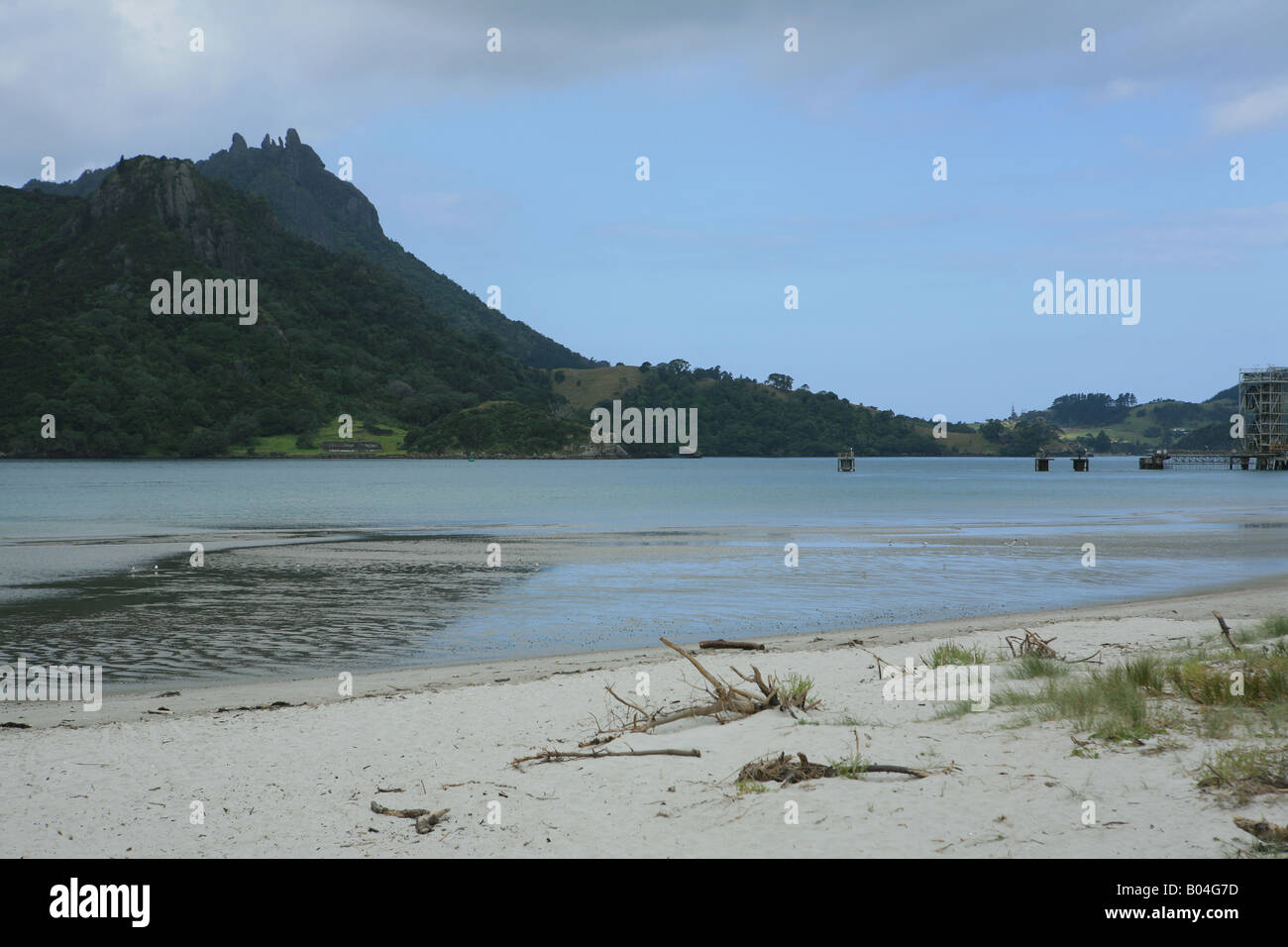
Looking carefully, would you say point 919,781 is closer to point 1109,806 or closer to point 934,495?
point 1109,806

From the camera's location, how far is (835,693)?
11961 millimetres

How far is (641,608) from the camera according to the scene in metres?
24.2

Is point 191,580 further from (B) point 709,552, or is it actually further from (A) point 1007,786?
(A) point 1007,786

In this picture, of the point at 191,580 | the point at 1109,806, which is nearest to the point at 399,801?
the point at 1109,806

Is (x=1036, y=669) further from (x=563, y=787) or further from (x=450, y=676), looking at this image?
(x=450, y=676)

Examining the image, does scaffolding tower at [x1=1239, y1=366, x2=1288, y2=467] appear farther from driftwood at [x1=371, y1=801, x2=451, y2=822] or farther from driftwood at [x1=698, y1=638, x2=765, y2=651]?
driftwood at [x1=371, y1=801, x2=451, y2=822]

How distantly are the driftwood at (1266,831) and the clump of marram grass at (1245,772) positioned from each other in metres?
0.45

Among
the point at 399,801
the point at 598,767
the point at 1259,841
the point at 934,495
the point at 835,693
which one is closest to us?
the point at 1259,841

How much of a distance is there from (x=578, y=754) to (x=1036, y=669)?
20.5ft

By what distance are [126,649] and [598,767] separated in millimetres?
13962

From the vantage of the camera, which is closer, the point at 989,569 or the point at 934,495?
the point at 989,569

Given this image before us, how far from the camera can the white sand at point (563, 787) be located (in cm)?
681

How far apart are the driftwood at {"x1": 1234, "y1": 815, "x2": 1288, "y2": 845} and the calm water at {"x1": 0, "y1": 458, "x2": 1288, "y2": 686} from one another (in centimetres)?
1377
